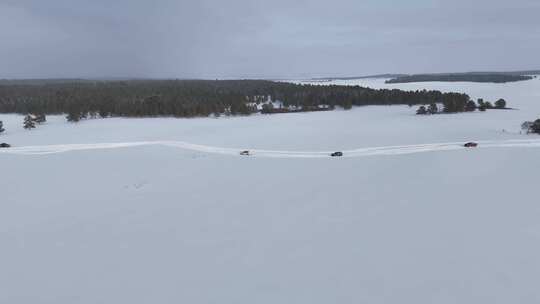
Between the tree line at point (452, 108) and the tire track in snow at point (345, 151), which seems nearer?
the tire track in snow at point (345, 151)

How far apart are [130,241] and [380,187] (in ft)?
50.2

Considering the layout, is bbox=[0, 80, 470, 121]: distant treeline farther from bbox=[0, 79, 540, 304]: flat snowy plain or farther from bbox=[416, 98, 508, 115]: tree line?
bbox=[0, 79, 540, 304]: flat snowy plain

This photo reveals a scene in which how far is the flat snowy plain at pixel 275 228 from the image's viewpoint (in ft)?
37.8

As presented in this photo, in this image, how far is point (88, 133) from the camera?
184ft

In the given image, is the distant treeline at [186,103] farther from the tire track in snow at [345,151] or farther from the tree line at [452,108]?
the tire track in snow at [345,151]

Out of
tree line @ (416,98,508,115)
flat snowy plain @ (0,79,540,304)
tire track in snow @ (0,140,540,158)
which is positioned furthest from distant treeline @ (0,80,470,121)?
flat snowy plain @ (0,79,540,304)

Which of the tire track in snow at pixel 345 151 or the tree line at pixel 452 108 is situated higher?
the tree line at pixel 452 108

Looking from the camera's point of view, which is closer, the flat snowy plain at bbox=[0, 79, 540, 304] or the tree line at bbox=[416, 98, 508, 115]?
the flat snowy plain at bbox=[0, 79, 540, 304]

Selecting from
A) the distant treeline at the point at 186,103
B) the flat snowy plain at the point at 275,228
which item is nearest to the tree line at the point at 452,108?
the distant treeline at the point at 186,103

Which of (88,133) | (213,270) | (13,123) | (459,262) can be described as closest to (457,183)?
(459,262)

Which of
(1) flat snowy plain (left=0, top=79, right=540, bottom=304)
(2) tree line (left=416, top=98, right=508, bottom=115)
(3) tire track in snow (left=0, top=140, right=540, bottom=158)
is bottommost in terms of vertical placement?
(1) flat snowy plain (left=0, top=79, right=540, bottom=304)

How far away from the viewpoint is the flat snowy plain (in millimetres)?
11531

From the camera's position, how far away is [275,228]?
16391 millimetres

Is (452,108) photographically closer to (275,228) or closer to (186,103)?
(186,103)
